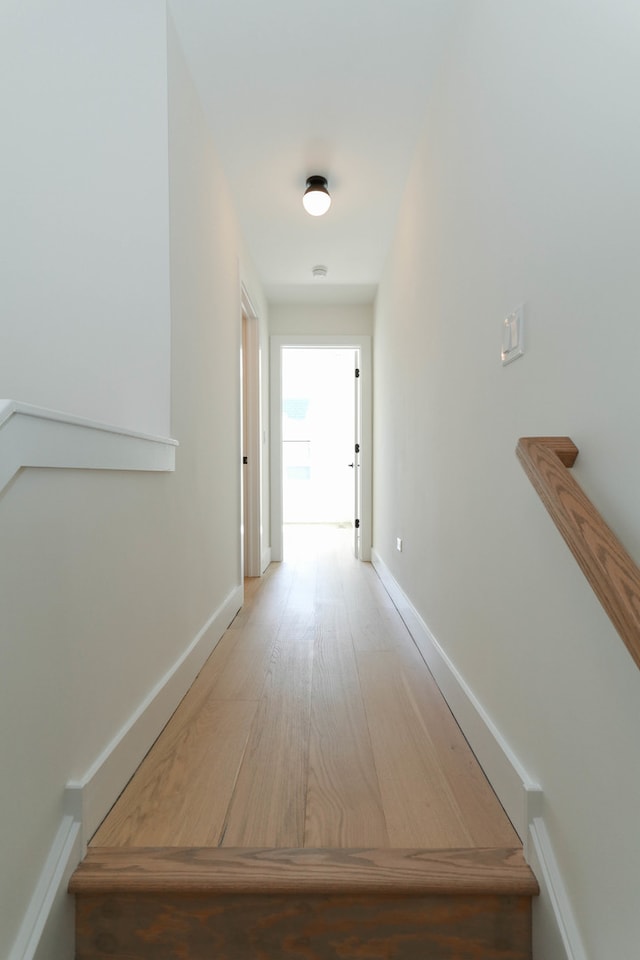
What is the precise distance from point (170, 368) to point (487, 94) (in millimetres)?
1236

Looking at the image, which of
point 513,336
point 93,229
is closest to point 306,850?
point 513,336

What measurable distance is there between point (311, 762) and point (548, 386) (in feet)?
3.76

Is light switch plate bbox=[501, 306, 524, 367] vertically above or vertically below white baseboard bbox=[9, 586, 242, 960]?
above

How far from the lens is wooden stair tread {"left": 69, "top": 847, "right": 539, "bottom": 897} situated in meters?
0.97

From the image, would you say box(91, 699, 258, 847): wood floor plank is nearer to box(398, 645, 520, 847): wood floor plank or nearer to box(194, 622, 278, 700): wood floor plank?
box(194, 622, 278, 700): wood floor plank

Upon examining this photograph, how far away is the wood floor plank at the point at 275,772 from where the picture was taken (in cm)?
110

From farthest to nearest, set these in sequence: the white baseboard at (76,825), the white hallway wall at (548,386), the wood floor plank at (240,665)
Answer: the wood floor plank at (240,665) → the white baseboard at (76,825) → the white hallway wall at (548,386)

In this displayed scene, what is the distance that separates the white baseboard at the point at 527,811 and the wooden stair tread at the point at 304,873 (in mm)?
42

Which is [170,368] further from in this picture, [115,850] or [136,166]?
[115,850]

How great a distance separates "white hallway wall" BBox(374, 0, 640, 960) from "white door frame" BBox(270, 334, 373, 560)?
2.56 metres

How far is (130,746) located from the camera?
4.19 ft

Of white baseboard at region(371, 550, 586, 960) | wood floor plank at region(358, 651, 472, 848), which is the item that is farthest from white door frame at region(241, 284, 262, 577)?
white baseboard at region(371, 550, 586, 960)

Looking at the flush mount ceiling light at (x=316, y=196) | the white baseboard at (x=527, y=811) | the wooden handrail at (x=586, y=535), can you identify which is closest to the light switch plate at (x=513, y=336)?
the wooden handrail at (x=586, y=535)

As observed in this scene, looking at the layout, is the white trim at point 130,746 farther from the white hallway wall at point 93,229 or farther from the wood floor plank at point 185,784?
the white hallway wall at point 93,229
